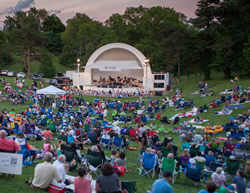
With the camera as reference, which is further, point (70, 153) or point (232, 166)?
point (232, 166)

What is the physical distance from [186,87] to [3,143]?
26334 mm

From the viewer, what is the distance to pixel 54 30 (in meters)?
65.9

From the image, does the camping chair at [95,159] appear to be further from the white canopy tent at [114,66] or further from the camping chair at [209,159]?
the white canopy tent at [114,66]

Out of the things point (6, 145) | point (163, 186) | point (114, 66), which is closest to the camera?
point (163, 186)

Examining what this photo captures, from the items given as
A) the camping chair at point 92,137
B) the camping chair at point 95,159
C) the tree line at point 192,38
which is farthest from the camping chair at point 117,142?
the tree line at point 192,38

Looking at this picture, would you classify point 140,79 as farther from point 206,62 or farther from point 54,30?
point 54,30

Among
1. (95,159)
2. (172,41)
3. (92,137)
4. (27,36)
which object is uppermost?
(27,36)

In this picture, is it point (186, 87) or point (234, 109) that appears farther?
point (186, 87)

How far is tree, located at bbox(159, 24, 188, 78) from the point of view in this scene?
31.7m

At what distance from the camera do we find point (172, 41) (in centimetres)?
3238

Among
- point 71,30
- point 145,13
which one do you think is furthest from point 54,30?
point 145,13

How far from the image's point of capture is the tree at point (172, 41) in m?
31.7

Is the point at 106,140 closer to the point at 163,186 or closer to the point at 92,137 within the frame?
the point at 92,137

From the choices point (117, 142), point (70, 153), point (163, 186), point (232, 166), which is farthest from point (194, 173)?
point (117, 142)
